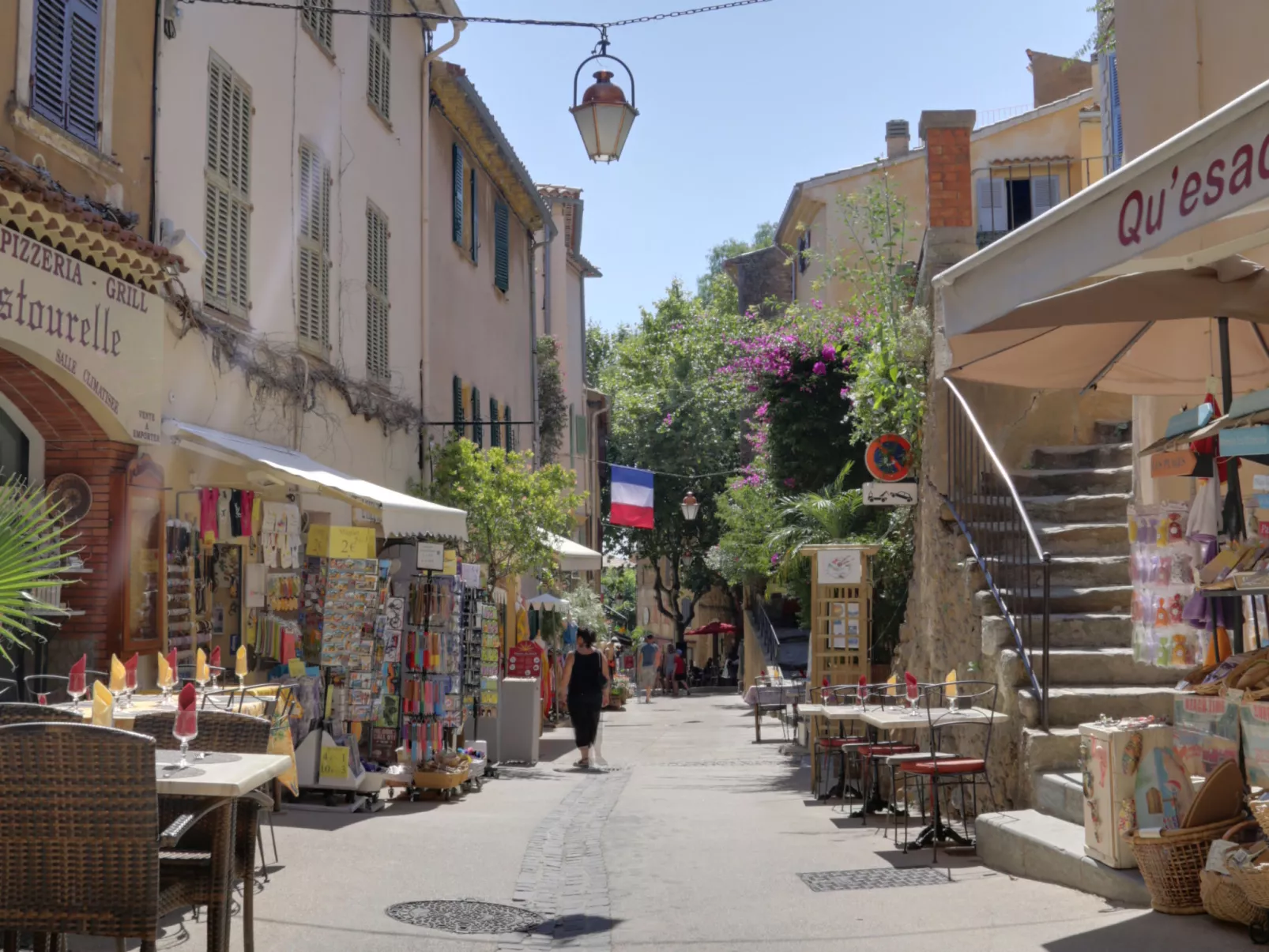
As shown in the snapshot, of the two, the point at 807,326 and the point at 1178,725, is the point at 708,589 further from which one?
the point at 1178,725

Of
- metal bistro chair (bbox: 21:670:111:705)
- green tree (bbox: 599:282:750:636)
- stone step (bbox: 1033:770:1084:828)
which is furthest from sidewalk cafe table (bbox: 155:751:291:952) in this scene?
green tree (bbox: 599:282:750:636)

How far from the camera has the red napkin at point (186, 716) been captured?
500 centimetres

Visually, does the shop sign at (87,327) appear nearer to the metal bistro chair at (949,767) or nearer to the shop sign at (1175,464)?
the metal bistro chair at (949,767)

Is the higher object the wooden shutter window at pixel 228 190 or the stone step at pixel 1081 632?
the wooden shutter window at pixel 228 190

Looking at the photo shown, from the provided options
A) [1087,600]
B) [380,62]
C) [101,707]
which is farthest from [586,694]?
[101,707]

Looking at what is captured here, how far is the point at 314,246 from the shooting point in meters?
13.5

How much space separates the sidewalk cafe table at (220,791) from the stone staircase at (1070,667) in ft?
12.9

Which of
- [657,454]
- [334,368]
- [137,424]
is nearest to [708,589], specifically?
[657,454]

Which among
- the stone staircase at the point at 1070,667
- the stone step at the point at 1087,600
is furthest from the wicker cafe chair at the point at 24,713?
the stone step at the point at 1087,600

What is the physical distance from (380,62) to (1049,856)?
40.4 feet

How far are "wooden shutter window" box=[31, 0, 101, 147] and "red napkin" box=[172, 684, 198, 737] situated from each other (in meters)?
4.79

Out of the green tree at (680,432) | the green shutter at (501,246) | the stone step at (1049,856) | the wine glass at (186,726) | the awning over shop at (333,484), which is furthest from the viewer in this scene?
the green tree at (680,432)

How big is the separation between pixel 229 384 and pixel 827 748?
585cm

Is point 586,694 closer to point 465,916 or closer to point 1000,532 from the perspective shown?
point 1000,532
